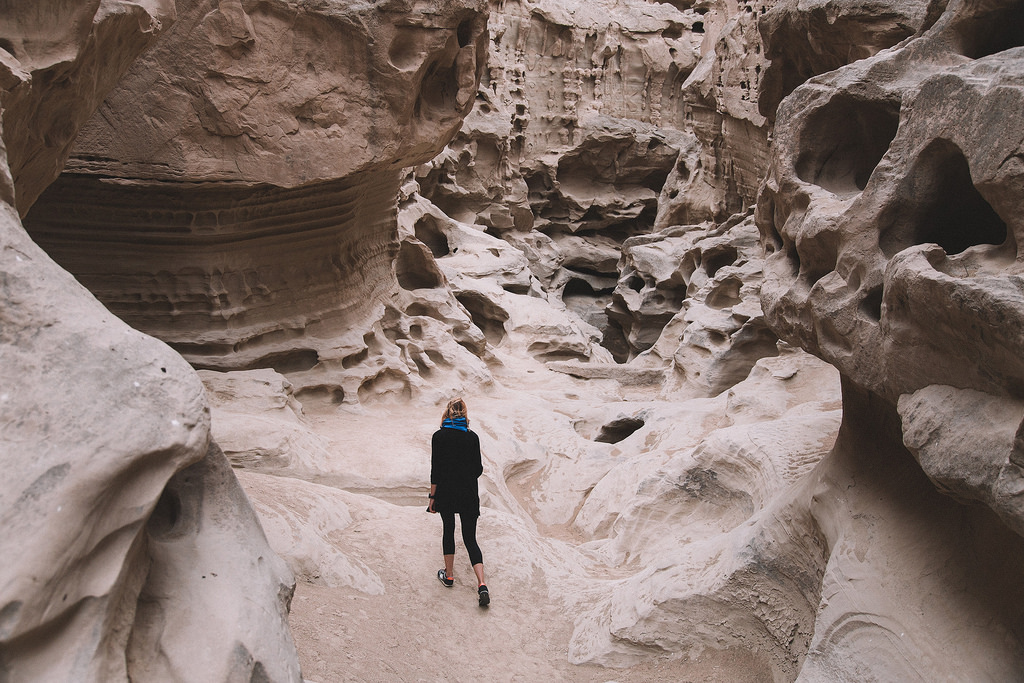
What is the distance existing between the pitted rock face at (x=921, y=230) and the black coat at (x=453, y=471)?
1676 mm

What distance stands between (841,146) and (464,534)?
105 inches

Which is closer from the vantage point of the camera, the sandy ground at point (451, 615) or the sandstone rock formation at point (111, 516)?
the sandstone rock formation at point (111, 516)

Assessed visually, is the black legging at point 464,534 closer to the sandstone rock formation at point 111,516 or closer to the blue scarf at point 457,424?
the blue scarf at point 457,424

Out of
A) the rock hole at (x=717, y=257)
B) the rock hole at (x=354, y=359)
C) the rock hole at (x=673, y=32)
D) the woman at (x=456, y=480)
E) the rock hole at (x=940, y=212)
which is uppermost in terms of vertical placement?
the rock hole at (x=940, y=212)

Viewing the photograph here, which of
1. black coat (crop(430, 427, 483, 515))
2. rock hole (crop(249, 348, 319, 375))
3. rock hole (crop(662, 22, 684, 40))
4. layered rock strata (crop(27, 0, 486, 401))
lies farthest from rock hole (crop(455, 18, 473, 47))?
rock hole (crop(662, 22, 684, 40))

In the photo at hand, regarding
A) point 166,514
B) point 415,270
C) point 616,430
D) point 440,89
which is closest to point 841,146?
point 166,514

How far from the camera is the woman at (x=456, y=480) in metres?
3.98

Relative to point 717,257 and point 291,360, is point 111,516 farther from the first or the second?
point 717,257

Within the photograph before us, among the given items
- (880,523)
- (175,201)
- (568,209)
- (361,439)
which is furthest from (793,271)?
(568,209)

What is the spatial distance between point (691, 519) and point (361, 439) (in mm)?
2760

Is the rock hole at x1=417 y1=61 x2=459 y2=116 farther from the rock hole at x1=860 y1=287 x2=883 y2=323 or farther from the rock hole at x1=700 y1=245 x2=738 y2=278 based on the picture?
the rock hole at x1=700 y1=245 x2=738 y2=278

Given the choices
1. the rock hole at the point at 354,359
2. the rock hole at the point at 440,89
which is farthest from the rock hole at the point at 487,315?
the rock hole at the point at 440,89

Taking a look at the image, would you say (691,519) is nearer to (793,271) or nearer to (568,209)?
(793,271)

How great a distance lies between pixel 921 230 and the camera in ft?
9.80
